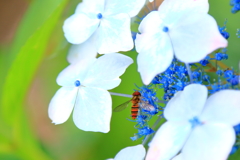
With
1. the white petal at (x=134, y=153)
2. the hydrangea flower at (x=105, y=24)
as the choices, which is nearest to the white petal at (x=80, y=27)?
the hydrangea flower at (x=105, y=24)

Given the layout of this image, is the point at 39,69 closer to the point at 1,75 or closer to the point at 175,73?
the point at 1,75

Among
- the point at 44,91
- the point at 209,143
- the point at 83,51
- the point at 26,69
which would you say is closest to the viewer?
the point at 209,143

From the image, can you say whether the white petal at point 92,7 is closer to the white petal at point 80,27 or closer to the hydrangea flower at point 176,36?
the white petal at point 80,27

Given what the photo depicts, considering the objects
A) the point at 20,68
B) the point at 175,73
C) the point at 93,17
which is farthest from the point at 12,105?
the point at 175,73

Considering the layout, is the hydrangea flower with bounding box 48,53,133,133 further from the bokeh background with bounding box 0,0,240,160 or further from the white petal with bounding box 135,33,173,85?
the bokeh background with bounding box 0,0,240,160

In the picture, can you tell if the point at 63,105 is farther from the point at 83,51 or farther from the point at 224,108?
the point at 224,108

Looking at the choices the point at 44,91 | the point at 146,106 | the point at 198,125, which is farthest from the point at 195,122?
the point at 44,91

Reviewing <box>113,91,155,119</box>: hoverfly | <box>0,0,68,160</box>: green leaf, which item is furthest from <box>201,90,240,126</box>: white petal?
<box>0,0,68,160</box>: green leaf
